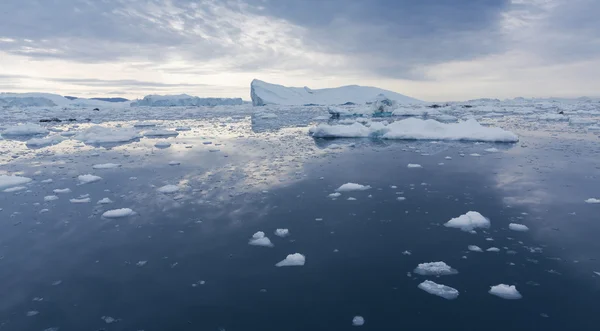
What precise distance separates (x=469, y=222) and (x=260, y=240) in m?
3.44

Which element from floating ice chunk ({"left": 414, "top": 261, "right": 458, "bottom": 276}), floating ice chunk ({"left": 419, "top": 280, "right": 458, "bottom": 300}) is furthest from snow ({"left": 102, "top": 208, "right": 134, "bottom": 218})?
floating ice chunk ({"left": 419, "top": 280, "right": 458, "bottom": 300})

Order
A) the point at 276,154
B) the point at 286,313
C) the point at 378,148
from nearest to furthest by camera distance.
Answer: the point at 286,313
the point at 276,154
the point at 378,148

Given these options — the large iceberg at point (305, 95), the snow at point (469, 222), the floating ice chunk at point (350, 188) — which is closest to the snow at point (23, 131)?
the floating ice chunk at point (350, 188)

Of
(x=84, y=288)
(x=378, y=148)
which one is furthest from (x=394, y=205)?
(x=378, y=148)

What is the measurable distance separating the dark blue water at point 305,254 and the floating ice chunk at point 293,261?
10 cm

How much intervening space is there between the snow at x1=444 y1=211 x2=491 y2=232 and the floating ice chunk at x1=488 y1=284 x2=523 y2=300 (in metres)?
1.83

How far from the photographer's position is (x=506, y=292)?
4.07m

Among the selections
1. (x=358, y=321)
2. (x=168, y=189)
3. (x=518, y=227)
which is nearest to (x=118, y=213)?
(x=168, y=189)

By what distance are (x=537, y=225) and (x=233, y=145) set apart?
481 inches

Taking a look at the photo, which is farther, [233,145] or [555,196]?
[233,145]

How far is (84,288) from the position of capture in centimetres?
439

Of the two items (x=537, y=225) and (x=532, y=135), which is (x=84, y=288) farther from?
(x=532, y=135)

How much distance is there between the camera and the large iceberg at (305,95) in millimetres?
73312

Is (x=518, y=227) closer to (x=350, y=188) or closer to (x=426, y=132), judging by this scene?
(x=350, y=188)
